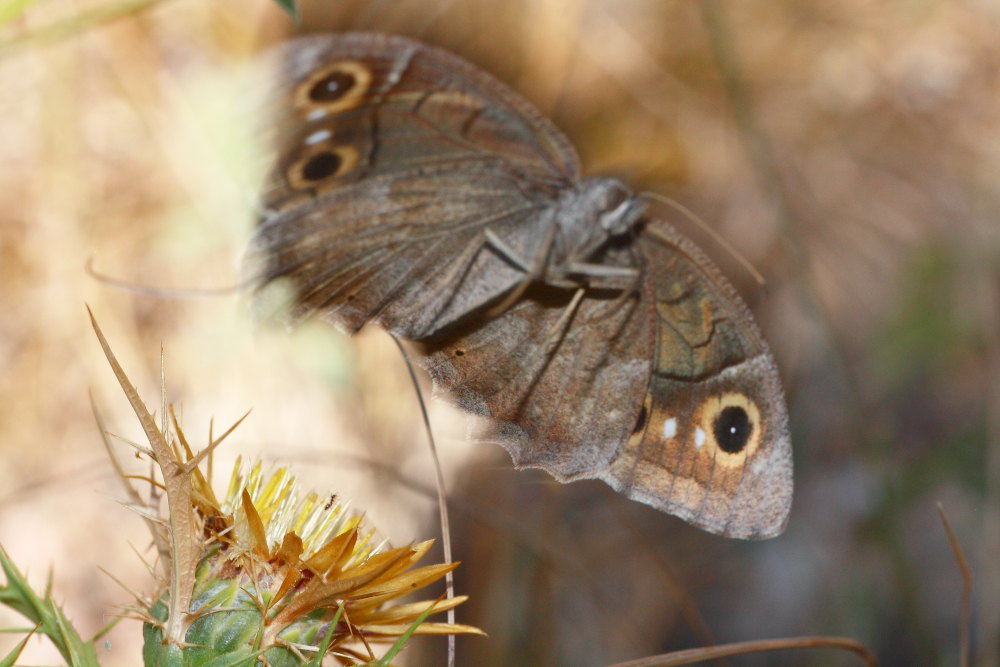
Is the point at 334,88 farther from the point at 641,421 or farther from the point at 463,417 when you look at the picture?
the point at 463,417

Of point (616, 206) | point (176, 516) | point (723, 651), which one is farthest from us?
point (616, 206)

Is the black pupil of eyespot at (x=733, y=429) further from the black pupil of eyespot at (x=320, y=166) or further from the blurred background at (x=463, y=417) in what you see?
the black pupil of eyespot at (x=320, y=166)

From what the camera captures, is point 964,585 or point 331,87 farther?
point 331,87

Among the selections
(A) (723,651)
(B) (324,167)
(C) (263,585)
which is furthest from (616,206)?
(C) (263,585)

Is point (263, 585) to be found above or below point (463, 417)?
above

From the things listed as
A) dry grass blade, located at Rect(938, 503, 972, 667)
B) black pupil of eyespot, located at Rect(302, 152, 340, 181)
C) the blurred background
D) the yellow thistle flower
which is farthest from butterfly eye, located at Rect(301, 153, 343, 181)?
dry grass blade, located at Rect(938, 503, 972, 667)

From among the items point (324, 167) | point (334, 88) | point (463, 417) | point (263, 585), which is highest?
point (334, 88)

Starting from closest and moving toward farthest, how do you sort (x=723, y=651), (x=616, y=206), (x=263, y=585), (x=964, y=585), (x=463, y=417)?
(x=263, y=585)
(x=723, y=651)
(x=964, y=585)
(x=616, y=206)
(x=463, y=417)
